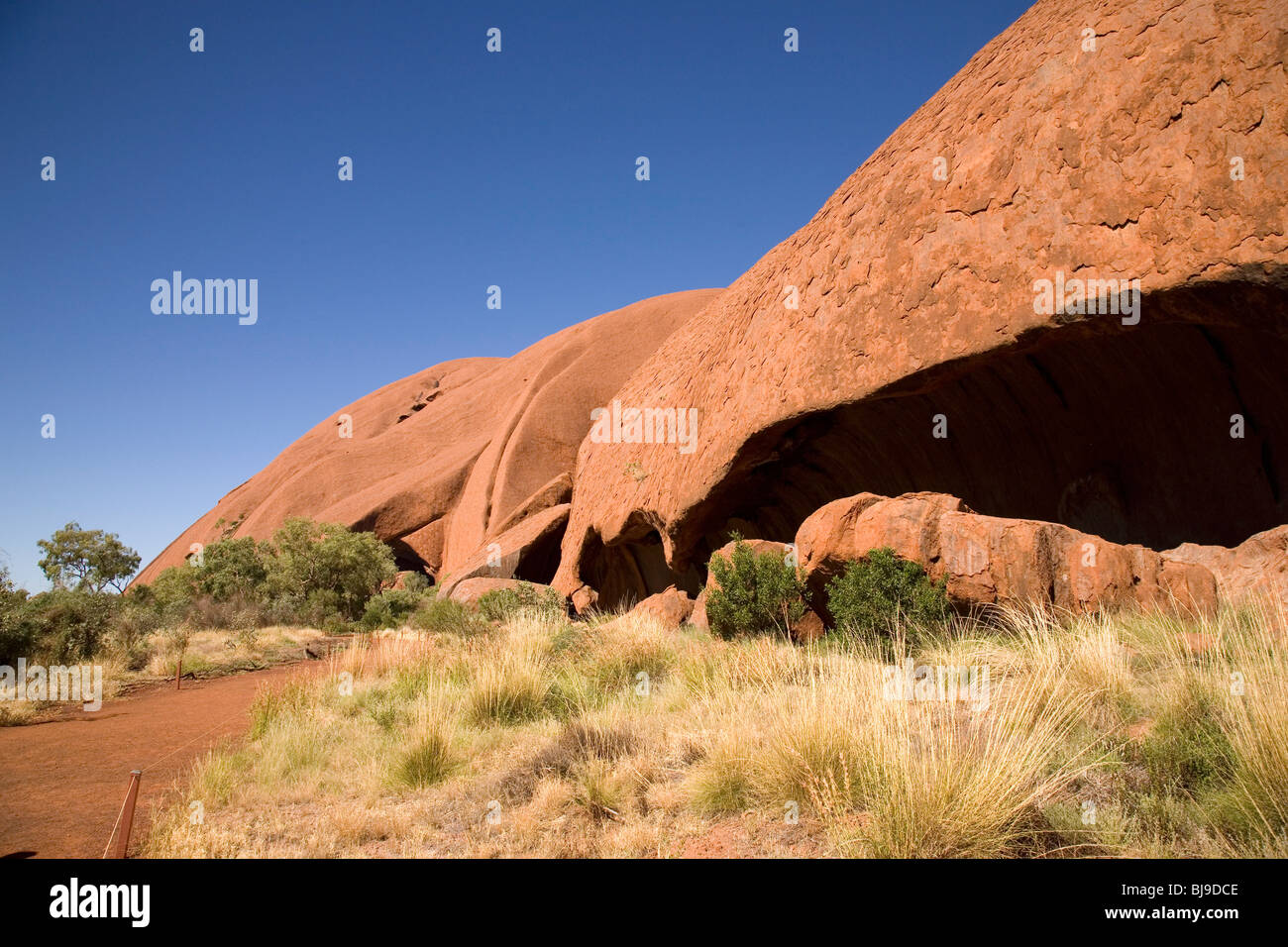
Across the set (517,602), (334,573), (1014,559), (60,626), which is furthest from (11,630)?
(1014,559)

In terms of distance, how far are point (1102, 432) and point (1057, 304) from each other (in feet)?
8.60

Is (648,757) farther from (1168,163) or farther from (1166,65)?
(1166,65)

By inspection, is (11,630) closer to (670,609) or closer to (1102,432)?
(670,609)

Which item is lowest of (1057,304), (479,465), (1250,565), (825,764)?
(825,764)

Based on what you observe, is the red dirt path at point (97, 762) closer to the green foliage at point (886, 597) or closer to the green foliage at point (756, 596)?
the green foliage at point (756, 596)

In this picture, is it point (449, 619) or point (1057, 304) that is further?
point (449, 619)

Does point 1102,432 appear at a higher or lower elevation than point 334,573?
higher

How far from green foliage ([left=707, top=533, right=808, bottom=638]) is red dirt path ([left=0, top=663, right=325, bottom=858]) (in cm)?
606

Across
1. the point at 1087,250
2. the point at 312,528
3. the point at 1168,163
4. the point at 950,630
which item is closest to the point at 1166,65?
the point at 1168,163

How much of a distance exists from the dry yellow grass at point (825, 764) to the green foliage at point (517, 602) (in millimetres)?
8013

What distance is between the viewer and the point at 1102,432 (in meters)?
8.95

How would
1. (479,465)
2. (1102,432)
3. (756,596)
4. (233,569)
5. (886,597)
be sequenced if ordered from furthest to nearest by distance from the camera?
(479,465)
(233,569)
(756,596)
(1102,432)
(886,597)

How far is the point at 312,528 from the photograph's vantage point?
92.6ft
